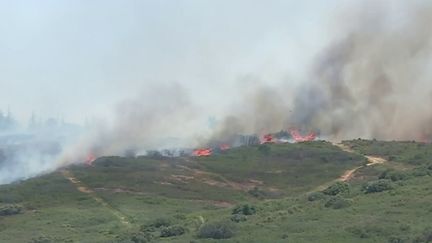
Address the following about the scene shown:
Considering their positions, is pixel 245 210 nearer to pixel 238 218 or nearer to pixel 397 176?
pixel 238 218

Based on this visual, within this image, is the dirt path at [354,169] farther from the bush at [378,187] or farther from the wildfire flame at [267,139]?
the bush at [378,187]

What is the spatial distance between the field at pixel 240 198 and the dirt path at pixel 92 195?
14 centimetres

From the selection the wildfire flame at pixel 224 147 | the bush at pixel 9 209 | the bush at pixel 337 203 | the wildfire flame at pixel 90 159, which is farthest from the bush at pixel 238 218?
the wildfire flame at pixel 224 147

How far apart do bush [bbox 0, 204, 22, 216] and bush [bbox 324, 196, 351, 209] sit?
131 ft

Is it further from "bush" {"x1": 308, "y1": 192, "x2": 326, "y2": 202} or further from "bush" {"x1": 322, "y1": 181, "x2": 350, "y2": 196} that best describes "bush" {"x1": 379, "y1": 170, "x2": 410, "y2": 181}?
"bush" {"x1": 308, "y1": 192, "x2": 326, "y2": 202}

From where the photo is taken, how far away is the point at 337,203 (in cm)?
5900

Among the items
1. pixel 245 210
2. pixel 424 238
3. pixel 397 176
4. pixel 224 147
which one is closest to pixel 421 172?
pixel 397 176

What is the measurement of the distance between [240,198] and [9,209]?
1058 inches

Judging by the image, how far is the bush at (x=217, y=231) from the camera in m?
52.9

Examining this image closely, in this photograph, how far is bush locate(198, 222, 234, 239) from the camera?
5291 cm

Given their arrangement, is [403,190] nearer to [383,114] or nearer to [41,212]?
[41,212]

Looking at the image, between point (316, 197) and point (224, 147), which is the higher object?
point (224, 147)

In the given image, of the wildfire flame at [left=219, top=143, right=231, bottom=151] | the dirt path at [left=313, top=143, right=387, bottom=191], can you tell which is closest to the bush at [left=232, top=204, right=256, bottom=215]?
the dirt path at [left=313, top=143, right=387, bottom=191]

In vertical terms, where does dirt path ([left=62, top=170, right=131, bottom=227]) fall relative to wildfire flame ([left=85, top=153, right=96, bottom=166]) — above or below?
below
